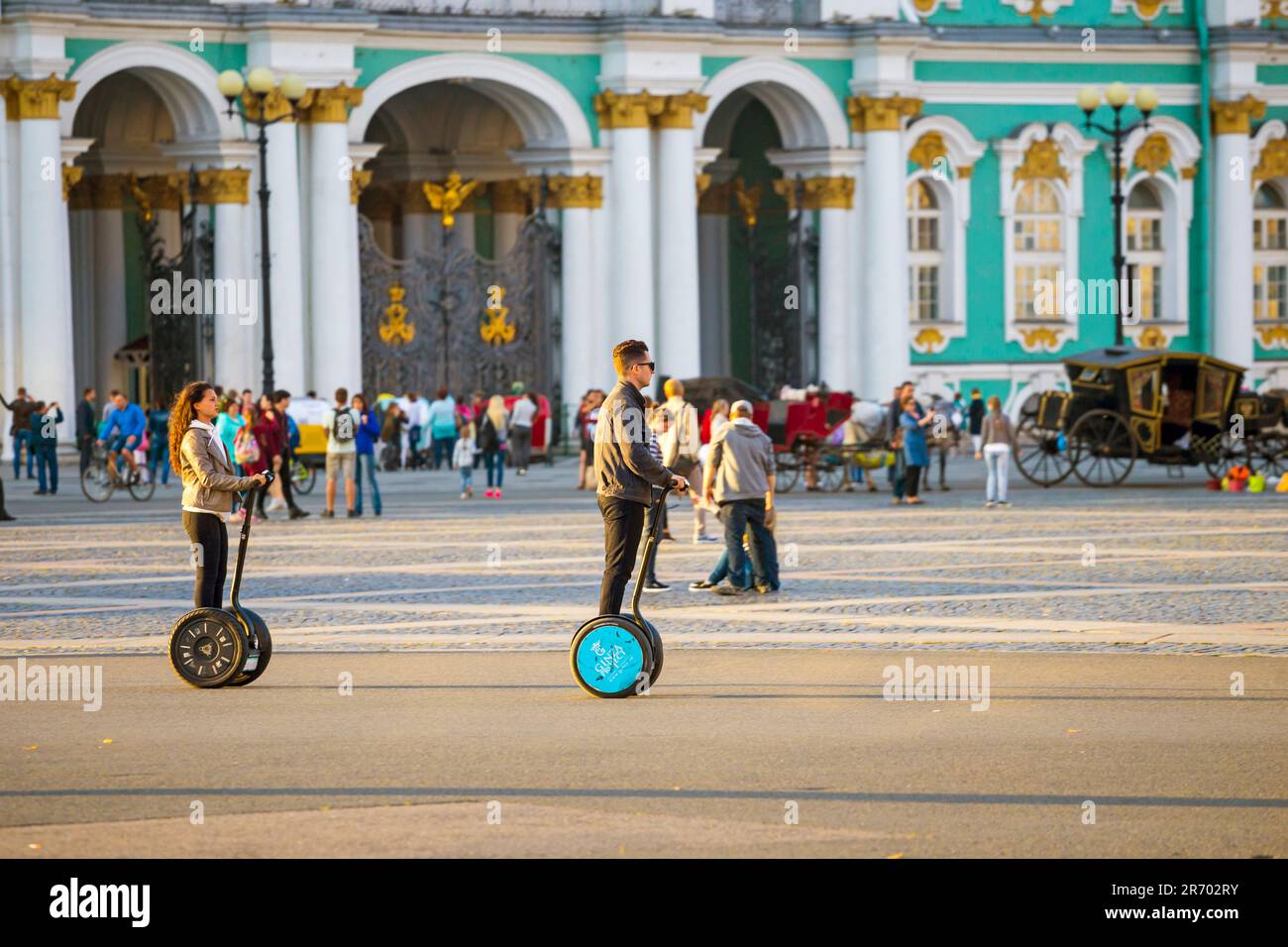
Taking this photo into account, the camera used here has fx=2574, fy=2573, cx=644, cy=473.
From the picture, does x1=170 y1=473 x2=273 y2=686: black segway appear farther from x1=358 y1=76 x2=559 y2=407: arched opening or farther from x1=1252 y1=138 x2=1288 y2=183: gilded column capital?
x1=1252 y1=138 x2=1288 y2=183: gilded column capital

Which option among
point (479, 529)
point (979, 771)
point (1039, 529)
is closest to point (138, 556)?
point (479, 529)

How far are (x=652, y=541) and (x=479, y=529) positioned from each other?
13134mm

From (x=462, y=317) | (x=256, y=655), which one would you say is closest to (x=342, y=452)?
(x=256, y=655)

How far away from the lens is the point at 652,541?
13578 mm

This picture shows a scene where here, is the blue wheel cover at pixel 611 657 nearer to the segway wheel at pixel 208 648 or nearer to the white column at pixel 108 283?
the segway wheel at pixel 208 648

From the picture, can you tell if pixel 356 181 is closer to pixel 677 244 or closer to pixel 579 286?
pixel 579 286

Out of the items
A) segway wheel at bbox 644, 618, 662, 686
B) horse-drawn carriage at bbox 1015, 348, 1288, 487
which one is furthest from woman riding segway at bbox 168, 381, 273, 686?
horse-drawn carriage at bbox 1015, 348, 1288, 487

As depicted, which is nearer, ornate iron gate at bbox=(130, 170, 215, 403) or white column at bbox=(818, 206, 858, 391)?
ornate iron gate at bbox=(130, 170, 215, 403)

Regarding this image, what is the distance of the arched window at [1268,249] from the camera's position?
50500 millimetres

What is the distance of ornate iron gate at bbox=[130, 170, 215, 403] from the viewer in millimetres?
41438

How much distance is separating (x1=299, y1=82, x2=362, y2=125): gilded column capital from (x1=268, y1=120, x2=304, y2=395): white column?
370mm

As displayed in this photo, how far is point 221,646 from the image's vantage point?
1405 cm
